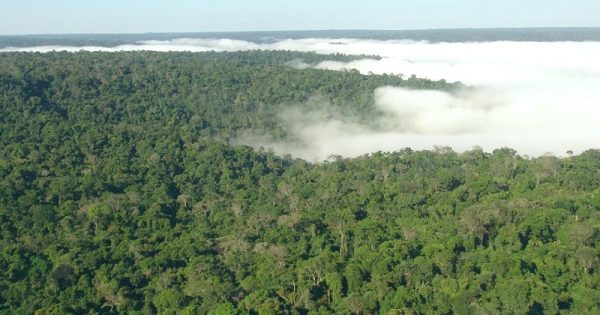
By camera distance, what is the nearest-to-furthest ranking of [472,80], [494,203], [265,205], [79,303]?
[79,303] → [494,203] → [265,205] → [472,80]

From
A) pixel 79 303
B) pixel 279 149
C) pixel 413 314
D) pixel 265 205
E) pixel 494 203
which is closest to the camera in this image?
pixel 413 314

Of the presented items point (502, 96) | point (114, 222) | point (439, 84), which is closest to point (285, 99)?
point (439, 84)

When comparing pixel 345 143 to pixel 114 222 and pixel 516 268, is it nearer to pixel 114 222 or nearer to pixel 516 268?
pixel 114 222

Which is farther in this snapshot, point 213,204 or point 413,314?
point 213,204

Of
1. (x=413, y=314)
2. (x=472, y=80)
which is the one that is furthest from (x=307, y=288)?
(x=472, y=80)

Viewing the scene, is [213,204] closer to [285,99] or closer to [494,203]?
[494,203]

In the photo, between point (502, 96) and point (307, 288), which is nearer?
point (307, 288)
